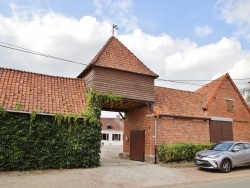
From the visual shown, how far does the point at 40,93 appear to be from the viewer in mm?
14078

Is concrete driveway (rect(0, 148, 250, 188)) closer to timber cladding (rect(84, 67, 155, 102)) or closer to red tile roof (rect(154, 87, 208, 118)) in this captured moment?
timber cladding (rect(84, 67, 155, 102))

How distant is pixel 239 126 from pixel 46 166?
Answer: 1698 cm

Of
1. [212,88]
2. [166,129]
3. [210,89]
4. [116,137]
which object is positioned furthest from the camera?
[116,137]

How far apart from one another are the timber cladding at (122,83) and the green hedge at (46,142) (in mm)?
2638

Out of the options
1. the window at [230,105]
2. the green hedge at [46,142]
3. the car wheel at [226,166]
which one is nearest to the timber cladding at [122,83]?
the green hedge at [46,142]

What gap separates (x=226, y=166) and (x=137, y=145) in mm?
6966

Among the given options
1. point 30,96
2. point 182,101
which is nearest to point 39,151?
point 30,96

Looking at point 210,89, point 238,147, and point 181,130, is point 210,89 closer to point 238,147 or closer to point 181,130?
point 181,130

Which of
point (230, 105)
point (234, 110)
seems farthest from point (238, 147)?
point (234, 110)

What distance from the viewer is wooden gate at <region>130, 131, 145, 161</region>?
1745cm

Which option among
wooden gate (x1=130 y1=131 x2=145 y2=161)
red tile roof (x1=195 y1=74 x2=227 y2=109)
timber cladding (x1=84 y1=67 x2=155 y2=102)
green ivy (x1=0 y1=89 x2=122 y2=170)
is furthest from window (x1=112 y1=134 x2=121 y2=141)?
green ivy (x1=0 y1=89 x2=122 y2=170)

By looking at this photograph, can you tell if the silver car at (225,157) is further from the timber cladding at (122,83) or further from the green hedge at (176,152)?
the timber cladding at (122,83)

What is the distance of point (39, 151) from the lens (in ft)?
40.3

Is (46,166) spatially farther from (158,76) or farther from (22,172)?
(158,76)
